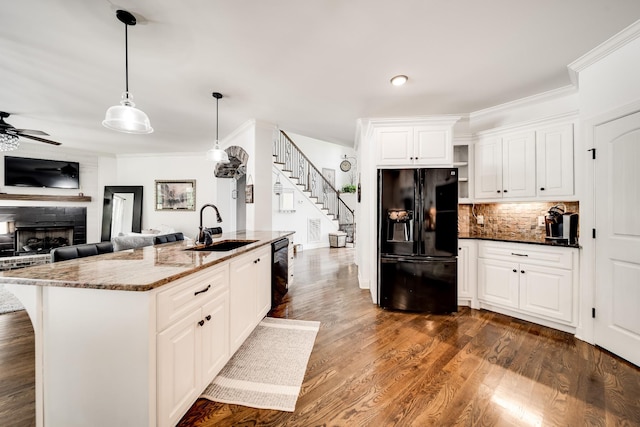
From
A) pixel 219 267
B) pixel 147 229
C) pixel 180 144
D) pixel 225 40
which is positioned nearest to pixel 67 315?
pixel 219 267

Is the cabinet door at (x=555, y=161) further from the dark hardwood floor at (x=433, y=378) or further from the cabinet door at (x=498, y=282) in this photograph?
the dark hardwood floor at (x=433, y=378)

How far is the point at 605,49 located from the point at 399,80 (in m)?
1.70

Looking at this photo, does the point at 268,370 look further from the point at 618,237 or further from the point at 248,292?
the point at 618,237

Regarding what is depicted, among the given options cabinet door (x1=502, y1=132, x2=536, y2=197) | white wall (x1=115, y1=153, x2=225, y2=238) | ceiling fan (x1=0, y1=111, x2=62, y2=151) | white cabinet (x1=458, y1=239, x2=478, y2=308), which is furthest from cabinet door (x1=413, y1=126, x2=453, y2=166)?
white wall (x1=115, y1=153, x2=225, y2=238)

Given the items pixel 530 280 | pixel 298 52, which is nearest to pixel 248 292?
pixel 298 52

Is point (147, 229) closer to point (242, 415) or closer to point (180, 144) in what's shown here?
point (180, 144)

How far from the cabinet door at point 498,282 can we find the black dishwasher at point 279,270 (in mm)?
2491

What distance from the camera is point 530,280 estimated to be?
2.86m

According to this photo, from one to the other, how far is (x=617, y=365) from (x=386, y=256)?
208 cm

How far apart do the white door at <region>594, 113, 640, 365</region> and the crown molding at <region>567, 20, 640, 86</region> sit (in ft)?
1.99

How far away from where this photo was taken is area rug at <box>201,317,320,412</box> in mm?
1727

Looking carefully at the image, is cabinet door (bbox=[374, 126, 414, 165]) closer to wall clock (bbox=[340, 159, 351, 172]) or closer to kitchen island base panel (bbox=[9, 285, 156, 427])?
kitchen island base panel (bbox=[9, 285, 156, 427])

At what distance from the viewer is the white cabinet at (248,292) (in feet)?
6.74

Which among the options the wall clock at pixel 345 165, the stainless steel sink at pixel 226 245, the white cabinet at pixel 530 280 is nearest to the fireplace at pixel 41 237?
the stainless steel sink at pixel 226 245
